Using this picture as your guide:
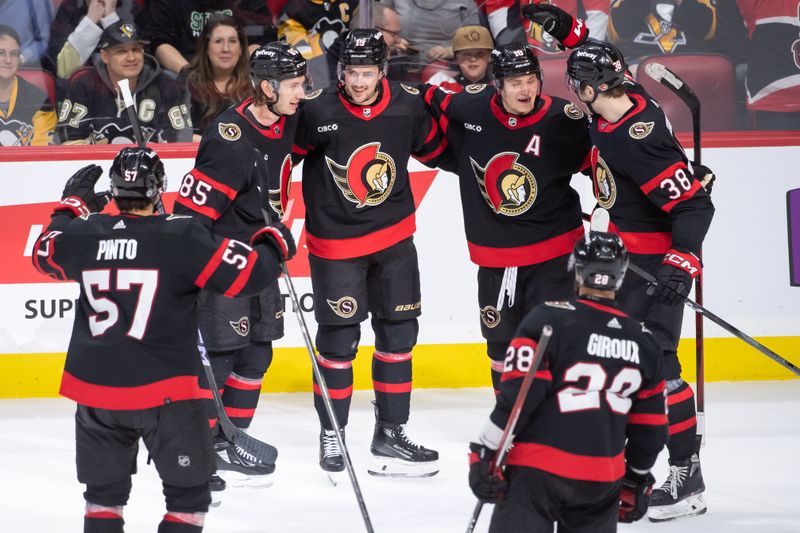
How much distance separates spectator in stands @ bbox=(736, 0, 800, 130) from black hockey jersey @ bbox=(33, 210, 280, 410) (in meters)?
3.56

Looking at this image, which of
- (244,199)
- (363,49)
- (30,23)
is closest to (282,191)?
(244,199)

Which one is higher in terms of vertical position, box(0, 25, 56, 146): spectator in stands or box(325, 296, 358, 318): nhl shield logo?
box(0, 25, 56, 146): spectator in stands

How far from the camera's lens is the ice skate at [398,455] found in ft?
14.1

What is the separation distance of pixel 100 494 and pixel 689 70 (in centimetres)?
380

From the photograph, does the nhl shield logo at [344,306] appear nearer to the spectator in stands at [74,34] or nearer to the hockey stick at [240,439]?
the hockey stick at [240,439]

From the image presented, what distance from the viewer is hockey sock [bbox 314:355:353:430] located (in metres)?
4.32

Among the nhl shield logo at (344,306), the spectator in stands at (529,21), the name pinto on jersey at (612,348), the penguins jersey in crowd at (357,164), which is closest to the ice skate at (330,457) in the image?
the nhl shield logo at (344,306)

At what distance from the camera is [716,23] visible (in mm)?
5629

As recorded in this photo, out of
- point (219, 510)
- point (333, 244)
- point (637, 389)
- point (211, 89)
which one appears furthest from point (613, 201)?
point (211, 89)

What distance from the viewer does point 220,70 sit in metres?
5.53

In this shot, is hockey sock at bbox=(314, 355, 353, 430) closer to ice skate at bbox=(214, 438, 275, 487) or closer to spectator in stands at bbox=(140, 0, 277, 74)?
ice skate at bbox=(214, 438, 275, 487)

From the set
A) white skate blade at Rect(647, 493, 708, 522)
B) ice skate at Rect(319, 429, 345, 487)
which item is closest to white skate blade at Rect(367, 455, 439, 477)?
ice skate at Rect(319, 429, 345, 487)

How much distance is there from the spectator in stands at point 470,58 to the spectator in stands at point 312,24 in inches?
21.0

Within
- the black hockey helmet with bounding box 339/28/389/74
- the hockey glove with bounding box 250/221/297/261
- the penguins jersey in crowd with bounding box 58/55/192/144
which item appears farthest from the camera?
the penguins jersey in crowd with bounding box 58/55/192/144
